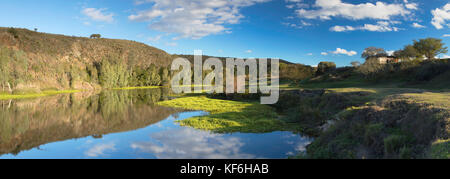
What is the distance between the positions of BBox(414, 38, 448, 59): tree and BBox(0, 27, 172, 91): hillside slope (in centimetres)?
7741

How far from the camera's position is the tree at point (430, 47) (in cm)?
4919

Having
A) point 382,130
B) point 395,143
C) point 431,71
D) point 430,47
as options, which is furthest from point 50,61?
point 430,47

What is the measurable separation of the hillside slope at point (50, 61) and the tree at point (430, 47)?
77408 millimetres

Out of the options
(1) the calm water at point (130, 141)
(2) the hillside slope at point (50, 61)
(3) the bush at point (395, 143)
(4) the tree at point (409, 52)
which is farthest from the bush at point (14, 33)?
(4) the tree at point (409, 52)

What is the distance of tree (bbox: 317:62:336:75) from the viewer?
55.4m

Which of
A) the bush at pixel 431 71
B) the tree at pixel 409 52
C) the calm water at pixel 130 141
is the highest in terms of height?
the tree at pixel 409 52

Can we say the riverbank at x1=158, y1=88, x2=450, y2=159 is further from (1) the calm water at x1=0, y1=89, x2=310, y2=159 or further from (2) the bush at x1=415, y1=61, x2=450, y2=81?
(2) the bush at x1=415, y1=61, x2=450, y2=81

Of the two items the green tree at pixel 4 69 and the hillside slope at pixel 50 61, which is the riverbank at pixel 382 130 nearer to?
the green tree at pixel 4 69

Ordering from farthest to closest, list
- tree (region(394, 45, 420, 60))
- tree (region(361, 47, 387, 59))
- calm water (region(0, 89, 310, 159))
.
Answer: tree (region(361, 47, 387, 59)) < tree (region(394, 45, 420, 60)) < calm water (region(0, 89, 310, 159))


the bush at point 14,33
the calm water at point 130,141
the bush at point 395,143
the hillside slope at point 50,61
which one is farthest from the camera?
the bush at point 14,33

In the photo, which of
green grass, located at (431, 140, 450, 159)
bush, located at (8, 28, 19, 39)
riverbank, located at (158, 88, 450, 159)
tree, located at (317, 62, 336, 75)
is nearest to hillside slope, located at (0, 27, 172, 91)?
bush, located at (8, 28, 19, 39)

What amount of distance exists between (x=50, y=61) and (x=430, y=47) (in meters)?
96.3
